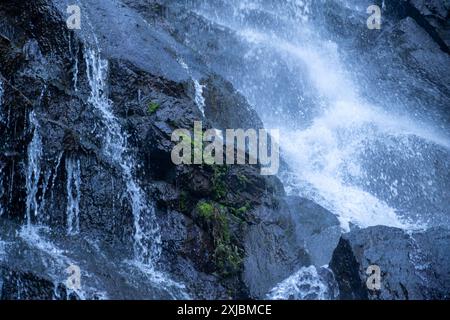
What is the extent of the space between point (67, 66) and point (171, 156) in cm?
302

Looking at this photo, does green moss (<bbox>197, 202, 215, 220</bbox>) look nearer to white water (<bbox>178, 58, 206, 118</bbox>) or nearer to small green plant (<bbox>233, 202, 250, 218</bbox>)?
small green plant (<bbox>233, 202, 250, 218</bbox>)

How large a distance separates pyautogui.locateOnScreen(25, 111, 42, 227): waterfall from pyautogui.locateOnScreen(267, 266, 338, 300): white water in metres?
4.16

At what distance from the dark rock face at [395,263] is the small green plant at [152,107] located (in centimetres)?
420

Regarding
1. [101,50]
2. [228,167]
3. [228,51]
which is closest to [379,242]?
[228,167]

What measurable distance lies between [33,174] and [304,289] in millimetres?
4983

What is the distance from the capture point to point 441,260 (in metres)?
8.17

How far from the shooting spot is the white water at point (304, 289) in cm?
827

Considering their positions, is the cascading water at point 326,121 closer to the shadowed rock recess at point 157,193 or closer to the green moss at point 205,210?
the shadowed rock recess at point 157,193

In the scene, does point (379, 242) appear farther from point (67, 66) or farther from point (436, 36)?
point (436, 36)

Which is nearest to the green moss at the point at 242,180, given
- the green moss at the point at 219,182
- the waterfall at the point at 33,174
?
Answer: the green moss at the point at 219,182

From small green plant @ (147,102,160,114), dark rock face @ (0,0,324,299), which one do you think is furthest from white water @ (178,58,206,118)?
small green plant @ (147,102,160,114)

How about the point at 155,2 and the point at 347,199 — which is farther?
the point at 155,2

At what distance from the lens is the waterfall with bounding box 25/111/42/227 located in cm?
802
